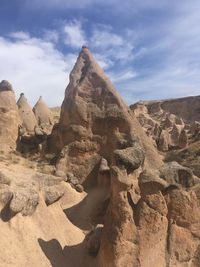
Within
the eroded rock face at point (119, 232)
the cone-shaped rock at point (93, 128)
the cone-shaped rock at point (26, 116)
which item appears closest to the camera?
the eroded rock face at point (119, 232)

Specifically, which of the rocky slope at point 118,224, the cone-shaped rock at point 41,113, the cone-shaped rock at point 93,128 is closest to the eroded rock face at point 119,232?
the rocky slope at point 118,224

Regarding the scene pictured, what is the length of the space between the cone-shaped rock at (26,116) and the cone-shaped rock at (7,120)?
8.71 ft

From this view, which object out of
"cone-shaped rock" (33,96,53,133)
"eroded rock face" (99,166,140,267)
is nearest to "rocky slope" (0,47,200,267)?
"eroded rock face" (99,166,140,267)

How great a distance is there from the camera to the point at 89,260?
24.4 feet

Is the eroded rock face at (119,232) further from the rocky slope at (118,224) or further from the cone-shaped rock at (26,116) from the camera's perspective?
the cone-shaped rock at (26,116)

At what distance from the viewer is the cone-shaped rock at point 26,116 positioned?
70.5 ft

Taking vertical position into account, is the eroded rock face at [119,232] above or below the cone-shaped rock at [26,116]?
below

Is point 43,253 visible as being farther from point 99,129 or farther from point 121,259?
point 99,129

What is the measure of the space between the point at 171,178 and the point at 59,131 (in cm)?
804

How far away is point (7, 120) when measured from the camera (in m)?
17.1

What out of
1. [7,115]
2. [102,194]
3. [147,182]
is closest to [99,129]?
[102,194]

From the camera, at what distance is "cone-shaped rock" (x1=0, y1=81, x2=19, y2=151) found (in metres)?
16.7

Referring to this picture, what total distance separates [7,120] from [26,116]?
5.58 meters

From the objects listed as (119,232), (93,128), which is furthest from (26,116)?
(119,232)
